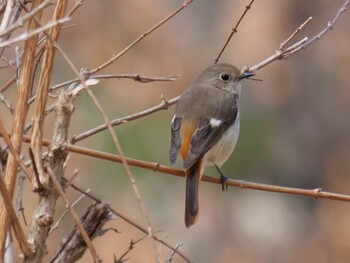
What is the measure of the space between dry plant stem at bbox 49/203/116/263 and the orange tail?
47.9 inches

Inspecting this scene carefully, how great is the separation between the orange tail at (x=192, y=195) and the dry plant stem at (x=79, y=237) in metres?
1.22

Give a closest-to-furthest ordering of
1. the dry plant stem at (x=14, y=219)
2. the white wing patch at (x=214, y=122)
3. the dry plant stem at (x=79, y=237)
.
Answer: the dry plant stem at (x=14, y=219), the dry plant stem at (x=79, y=237), the white wing patch at (x=214, y=122)

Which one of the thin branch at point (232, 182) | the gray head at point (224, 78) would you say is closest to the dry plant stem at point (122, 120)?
the thin branch at point (232, 182)

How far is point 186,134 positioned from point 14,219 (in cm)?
226

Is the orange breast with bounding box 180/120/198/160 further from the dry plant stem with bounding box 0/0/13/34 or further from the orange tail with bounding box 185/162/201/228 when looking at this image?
the dry plant stem with bounding box 0/0/13/34

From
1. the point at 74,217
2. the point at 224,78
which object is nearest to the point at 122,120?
the point at 74,217

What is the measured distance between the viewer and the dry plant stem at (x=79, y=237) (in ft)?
9.05

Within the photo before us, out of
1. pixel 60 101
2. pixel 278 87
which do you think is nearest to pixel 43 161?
pixel 60 101

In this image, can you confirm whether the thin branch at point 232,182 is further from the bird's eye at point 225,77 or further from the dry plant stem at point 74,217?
the bird's eye at point 225,77

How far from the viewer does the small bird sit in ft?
14.1

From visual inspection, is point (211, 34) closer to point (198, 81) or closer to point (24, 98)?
point (198, 81)

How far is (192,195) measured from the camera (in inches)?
163

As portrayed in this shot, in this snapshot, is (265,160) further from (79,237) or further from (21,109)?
(21,109)

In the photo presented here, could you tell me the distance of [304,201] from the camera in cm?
1089
